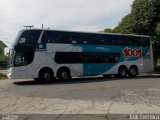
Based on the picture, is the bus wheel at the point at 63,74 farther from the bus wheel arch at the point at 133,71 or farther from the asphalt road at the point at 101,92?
the bus wheel arch at the point at 133,71

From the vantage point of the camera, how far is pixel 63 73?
24.5 metres

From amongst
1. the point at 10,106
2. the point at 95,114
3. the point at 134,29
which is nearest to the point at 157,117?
the point at 95,114

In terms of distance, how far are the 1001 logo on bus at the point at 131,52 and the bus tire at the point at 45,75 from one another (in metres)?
6.95

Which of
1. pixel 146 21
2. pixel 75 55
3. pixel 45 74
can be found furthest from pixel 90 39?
pixel 146 21

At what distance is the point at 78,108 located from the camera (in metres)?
11.1

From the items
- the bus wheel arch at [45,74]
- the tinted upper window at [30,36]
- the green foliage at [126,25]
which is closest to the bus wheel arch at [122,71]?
the bus wheel arch at [45,74]

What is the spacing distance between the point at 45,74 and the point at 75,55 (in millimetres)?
2788

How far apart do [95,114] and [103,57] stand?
16982mm

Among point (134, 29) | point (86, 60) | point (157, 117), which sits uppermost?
point (134, 29)

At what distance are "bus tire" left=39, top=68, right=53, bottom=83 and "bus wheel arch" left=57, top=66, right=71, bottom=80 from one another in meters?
0.63

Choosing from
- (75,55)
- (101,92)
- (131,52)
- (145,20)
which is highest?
(145,20)

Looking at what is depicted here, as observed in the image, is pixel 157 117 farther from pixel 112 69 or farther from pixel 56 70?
pixel 112 69

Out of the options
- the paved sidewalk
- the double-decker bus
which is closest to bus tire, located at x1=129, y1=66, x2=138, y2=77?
the double-decker bus

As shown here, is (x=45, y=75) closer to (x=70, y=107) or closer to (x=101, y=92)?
(x=101, y=92)
